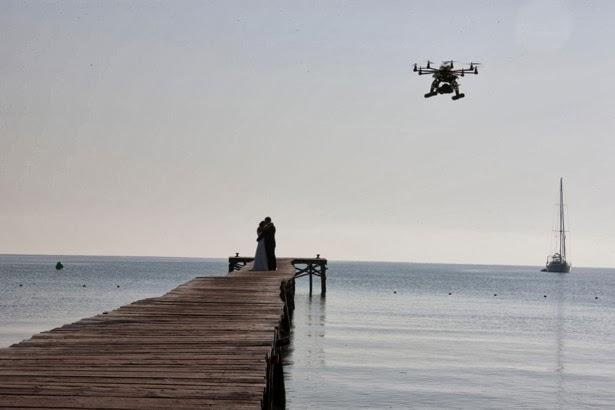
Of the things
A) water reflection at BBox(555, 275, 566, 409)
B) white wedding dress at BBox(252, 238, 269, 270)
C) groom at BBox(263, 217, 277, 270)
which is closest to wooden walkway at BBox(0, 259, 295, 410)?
water reflection at BBox(555, 275, 566, 409)

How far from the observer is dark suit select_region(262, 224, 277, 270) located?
34281 millimetres

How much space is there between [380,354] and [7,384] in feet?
70.7

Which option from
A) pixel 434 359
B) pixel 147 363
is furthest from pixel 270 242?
pixel 147 363

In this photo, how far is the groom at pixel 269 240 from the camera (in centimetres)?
3403

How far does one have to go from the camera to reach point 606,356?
34.1 meters

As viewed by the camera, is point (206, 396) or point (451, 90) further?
point (451, 90)

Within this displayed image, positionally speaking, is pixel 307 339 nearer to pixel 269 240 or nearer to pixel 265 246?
pixel 269 240

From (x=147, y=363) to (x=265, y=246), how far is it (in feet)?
85.8

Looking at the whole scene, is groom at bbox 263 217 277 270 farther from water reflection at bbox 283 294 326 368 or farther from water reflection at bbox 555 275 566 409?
water reflection at bbox 555 275 566 409

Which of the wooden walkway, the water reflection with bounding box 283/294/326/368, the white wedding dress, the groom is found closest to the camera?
the wooden walkway

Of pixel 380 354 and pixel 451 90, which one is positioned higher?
pixel 451 90

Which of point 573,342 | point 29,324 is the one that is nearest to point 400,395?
point 573,342

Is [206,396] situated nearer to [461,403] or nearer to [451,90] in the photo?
[461,403]

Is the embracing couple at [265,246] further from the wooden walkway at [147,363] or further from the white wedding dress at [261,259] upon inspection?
the wooden walkway at [147,363]
